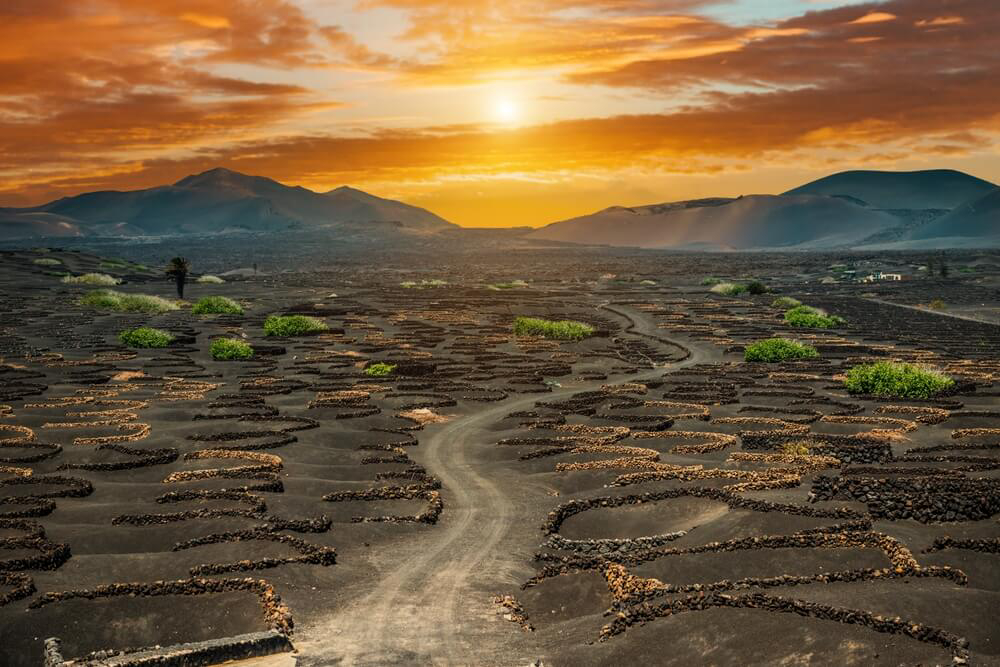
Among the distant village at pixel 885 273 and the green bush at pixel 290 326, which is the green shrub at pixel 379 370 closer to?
the green bush at pixel 290 326

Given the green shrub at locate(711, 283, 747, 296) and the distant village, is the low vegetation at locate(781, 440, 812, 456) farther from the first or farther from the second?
the distant village

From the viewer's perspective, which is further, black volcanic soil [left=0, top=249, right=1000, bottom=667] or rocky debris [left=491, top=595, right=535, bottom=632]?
rocky debris [left=491, top=595, right=535, bottom=632]

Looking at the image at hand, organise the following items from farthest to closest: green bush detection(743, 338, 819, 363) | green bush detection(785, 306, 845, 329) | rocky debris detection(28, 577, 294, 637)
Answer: green bush detection(785, 306, 845, 329), green bush detection(743, 338, 819, 363), rocky debris detection(28, 577, 294, 637)

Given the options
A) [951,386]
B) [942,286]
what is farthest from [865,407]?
[942,286]

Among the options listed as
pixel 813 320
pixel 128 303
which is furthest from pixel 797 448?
pixel 128 303

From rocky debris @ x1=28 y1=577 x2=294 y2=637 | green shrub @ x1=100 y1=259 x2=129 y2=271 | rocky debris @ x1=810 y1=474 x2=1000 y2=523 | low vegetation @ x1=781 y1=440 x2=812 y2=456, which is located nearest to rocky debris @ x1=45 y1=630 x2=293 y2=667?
rocky debris @ x1=28 y1=577 x2=294 y2=637

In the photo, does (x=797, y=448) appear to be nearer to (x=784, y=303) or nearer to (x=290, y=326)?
Answer: (x=290, y=326)

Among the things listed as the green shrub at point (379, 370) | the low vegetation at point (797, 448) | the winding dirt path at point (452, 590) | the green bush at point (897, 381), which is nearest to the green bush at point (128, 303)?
the green shrub at point (379, 370)
